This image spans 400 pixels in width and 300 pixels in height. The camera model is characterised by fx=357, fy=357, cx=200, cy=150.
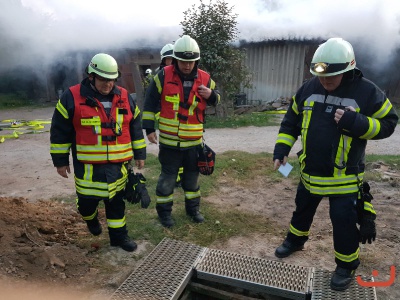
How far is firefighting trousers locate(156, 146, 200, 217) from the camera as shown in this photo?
412 centimetres

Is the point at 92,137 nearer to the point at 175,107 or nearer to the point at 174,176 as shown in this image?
the point at 175,107

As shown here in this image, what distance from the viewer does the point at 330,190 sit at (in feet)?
9.62

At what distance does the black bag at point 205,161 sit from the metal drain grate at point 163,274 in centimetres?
91

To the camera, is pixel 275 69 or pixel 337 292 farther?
pixel 275 69

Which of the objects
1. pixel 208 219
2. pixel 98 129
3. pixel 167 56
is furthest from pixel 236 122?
pixel 98 129

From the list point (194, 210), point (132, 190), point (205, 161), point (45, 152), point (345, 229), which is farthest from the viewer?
point (45, 152)

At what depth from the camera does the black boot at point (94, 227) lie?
3.89m

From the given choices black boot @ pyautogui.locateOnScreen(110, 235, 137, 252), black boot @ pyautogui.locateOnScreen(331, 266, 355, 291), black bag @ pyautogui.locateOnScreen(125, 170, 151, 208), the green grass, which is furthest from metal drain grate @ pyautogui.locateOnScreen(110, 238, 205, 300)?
the green grass

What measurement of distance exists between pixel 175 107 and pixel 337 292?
7.83 feet

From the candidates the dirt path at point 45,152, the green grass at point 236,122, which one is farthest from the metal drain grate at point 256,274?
the green grass at point 236,122

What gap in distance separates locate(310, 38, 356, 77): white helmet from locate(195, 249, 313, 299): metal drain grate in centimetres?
175

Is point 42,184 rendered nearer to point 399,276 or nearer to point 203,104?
point 203,104

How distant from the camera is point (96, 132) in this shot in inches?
129

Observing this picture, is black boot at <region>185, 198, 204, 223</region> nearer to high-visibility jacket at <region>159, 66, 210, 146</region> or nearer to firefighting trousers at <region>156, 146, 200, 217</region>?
firefighting trousers at <region>156, 146, 200, 217</region>
